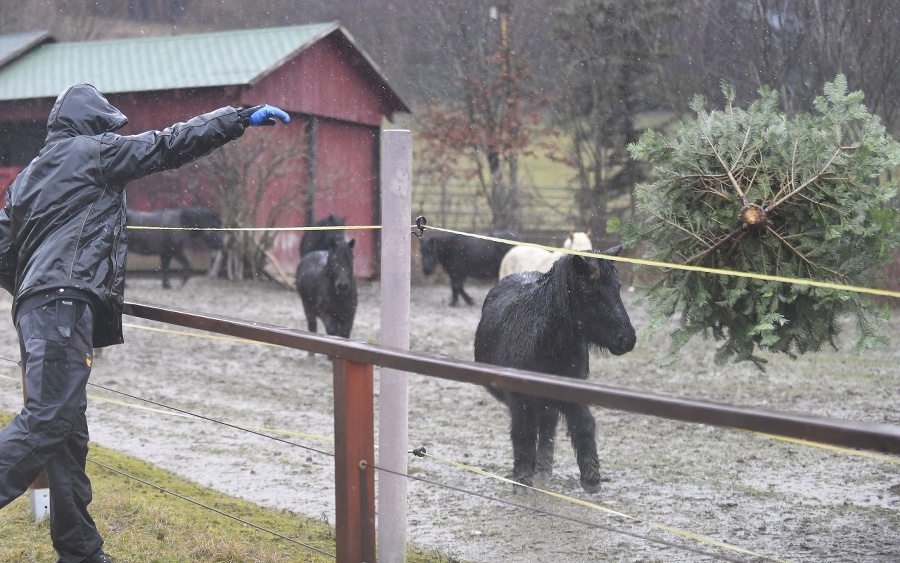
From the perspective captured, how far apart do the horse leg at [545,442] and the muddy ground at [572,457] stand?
10 cm

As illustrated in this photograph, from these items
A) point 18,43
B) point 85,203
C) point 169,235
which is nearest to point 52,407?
point 85,203

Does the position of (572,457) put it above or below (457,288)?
below

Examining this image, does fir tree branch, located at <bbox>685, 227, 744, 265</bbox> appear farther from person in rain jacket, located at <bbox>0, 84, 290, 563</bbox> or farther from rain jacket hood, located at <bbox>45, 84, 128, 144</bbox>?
rain jacket hood, located at <bbox>45, 84, 128, 144</bbox>

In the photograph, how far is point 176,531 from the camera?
158 inches

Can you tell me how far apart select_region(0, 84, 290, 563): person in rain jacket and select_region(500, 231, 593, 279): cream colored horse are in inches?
307

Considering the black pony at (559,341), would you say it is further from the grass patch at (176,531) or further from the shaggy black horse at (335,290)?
the shaggy black horse at (335,290)

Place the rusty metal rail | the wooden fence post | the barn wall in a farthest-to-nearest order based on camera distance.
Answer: the barn wall, the wooden fence post, the rusty metal rail

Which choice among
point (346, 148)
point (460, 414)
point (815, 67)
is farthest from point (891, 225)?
point (346, 148)

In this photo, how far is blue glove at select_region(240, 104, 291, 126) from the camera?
134 inches

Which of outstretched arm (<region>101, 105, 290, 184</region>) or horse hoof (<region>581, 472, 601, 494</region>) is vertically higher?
outstretched arm (<region>101, 105, 290, 184</region>)

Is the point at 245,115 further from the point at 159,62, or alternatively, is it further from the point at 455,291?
the point at 159,62

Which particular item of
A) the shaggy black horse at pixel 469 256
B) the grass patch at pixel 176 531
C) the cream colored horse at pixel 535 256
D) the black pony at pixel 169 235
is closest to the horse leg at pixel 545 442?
the grass patch at pixel 176 531

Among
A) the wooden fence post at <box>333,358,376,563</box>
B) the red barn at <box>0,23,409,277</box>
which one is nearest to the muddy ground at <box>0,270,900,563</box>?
the wooden fence post at <box>333,358,376,563</box>

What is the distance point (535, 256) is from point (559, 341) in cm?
660
